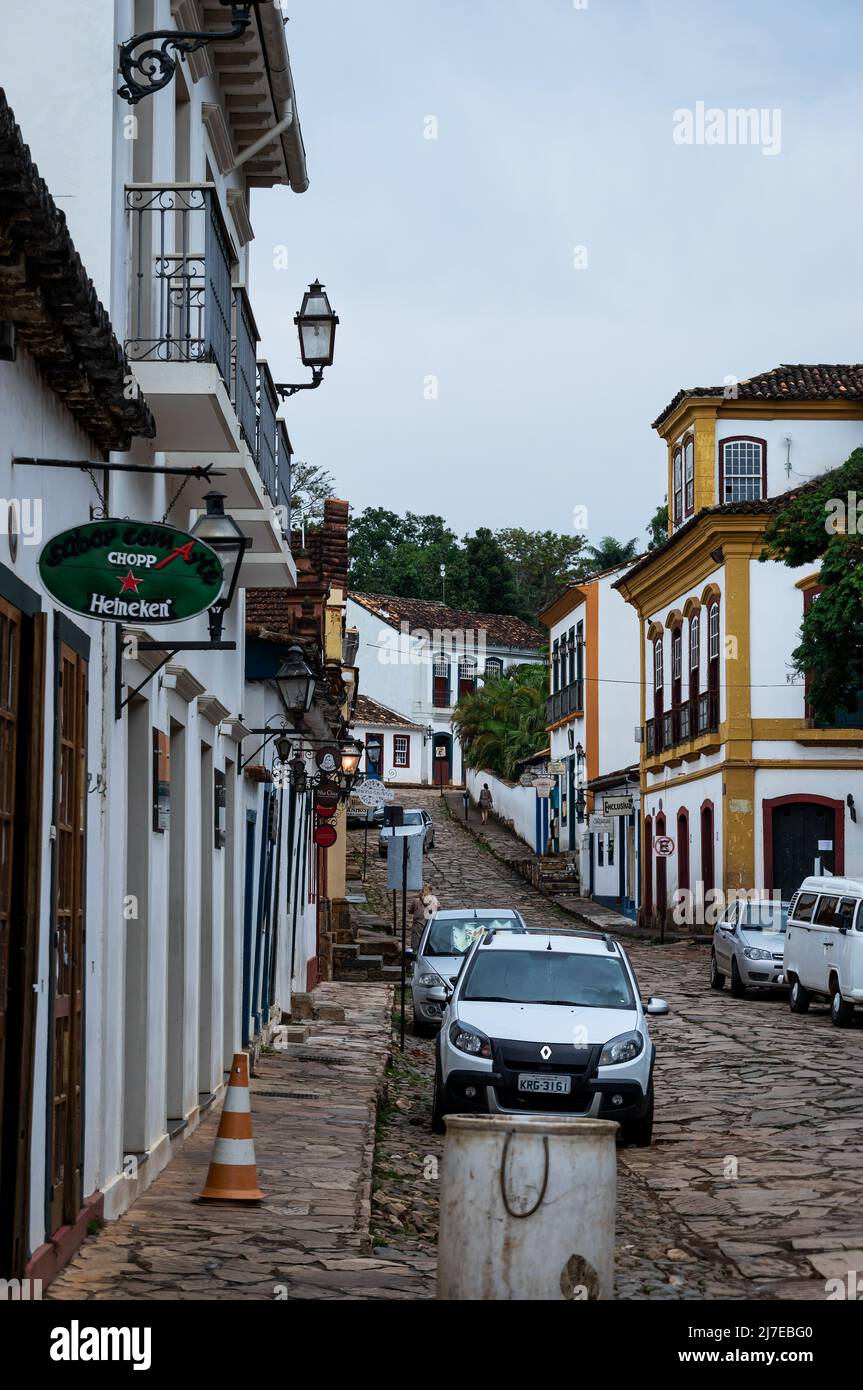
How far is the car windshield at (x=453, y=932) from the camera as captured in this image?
21344mm

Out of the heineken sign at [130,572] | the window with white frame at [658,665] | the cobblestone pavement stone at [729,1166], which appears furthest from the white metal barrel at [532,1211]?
the window with white frame at [658,665]

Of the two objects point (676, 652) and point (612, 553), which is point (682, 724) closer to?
point (676, 652)

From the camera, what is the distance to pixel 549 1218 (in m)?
6.74

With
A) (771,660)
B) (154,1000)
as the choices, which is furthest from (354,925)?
(154,1000)

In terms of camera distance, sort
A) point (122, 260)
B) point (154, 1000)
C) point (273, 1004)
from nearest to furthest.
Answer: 1. point (122, 260)
2. point (154, 1000)
3. point (273, 1004)

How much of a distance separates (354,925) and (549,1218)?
28.0 m

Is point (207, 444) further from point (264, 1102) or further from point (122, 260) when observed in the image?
point (264, 1102)

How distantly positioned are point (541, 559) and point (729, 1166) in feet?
269

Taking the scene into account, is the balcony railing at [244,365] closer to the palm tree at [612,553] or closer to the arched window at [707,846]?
the arched window at [707,846]

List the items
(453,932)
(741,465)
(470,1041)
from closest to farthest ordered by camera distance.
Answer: (470,1041), (453,932), (741,465)

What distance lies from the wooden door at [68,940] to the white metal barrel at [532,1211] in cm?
189

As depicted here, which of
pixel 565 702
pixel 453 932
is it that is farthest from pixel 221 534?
pixel 565 702

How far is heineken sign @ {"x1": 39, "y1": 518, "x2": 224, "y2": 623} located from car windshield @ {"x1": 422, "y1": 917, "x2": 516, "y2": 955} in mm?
13833

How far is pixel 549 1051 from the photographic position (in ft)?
42.8
